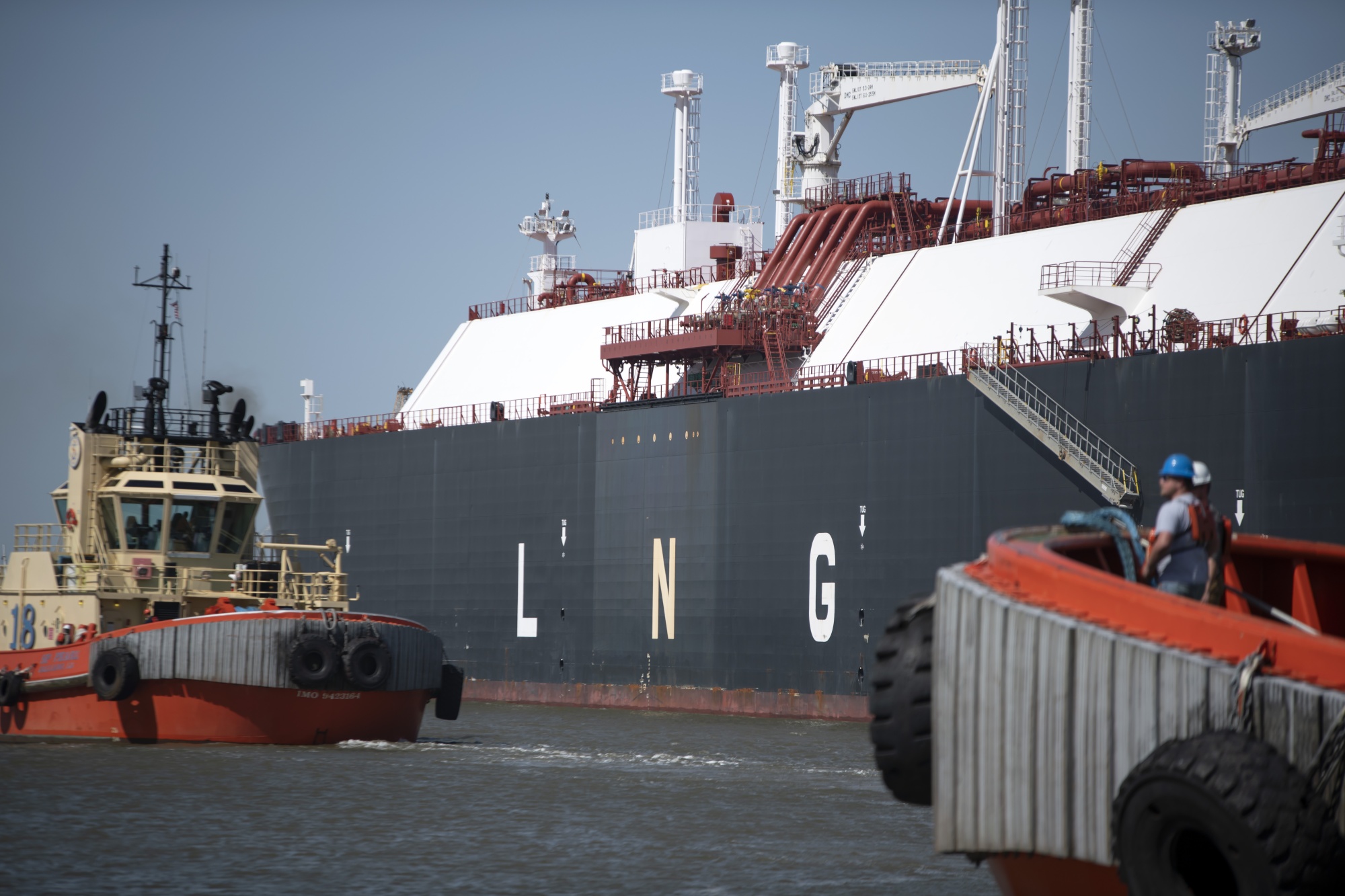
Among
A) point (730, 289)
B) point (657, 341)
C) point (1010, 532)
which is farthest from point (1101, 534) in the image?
point (730, 289)

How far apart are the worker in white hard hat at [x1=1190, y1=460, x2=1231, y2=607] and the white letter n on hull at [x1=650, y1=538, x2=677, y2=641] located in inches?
1064

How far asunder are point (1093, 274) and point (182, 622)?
64.3 feet

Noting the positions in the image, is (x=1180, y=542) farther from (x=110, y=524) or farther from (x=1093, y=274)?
(x=1093, y=274)

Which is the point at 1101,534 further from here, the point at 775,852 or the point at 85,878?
the point at 85,878

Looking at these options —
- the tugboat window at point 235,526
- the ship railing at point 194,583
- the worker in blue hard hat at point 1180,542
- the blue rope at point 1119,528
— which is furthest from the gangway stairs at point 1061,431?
the worker in blue hard hat at point 1180,542

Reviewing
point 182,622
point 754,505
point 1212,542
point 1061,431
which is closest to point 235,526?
point 182,622

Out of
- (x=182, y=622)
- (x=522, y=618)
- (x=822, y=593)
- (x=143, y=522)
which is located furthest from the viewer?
(x=522, y=618)

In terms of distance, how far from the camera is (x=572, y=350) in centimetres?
4741

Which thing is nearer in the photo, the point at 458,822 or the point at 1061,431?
the point at 458,822

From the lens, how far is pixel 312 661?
70.6ft

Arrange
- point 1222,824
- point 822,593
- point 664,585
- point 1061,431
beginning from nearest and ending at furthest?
point 1222,824, point 1061,431, point 822,593, point 664,585

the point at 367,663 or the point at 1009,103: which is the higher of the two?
the point at 1009,103

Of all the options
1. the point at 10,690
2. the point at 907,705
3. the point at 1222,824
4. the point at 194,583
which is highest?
the point at 907,705

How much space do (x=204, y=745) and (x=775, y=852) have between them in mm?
10121
